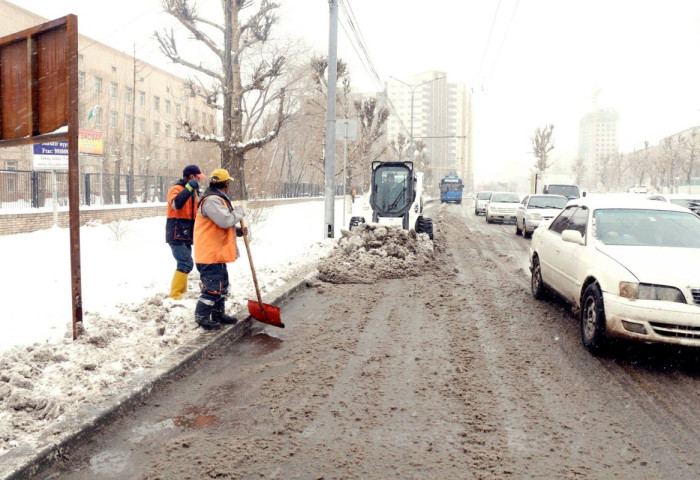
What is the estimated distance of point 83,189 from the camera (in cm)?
2031

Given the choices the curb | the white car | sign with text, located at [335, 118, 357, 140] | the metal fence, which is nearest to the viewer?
the curb

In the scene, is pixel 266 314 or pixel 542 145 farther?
pixel 542 145

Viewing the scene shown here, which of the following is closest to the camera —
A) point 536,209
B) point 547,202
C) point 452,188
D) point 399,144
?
point 536,209

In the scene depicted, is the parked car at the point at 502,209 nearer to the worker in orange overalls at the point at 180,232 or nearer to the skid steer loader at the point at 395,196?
the skid steer loader at the point at 395,196

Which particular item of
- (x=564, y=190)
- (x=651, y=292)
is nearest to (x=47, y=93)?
(x=651, y=292)

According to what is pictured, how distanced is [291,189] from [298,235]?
92.5ft

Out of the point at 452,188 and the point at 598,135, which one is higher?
the point at 598,135

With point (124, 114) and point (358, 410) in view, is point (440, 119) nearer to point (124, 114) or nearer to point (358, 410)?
point (124, 114)

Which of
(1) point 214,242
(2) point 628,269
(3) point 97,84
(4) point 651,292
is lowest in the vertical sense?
(4) point 651,292

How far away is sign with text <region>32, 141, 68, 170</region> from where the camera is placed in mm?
16375

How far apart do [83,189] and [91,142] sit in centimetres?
327

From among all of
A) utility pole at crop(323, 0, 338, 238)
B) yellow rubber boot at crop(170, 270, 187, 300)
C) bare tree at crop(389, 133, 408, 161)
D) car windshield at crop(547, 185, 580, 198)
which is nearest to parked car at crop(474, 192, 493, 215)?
car windshield at crop(547, 185, 580, 198)

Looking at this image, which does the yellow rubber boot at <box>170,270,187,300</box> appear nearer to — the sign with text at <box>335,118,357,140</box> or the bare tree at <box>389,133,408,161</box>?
the sign with text at <box>335,118,357,140</box>

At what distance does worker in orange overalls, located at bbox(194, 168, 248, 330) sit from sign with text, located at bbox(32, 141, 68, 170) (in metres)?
12.7
